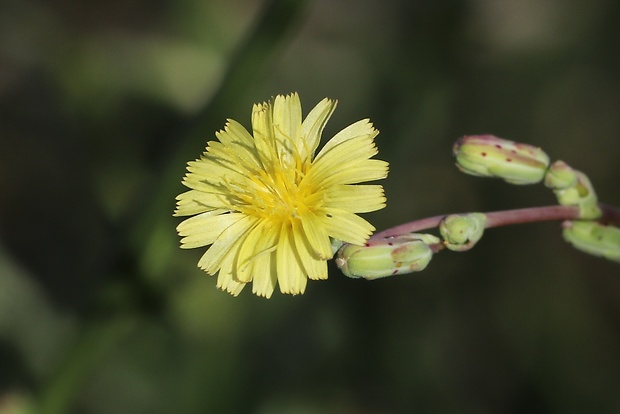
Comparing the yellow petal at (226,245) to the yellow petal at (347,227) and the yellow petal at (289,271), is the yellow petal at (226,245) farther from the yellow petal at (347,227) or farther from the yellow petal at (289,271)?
the yellow petal at (347,227)

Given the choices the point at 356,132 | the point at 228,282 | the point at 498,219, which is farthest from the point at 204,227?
the point at 498,219

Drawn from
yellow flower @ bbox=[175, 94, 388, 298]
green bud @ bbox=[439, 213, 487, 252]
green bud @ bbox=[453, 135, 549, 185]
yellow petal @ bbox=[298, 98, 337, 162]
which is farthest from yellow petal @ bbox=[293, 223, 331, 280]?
green bud @ bbox=[453, 135, 549, 185]

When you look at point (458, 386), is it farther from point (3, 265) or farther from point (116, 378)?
point (3, 265)

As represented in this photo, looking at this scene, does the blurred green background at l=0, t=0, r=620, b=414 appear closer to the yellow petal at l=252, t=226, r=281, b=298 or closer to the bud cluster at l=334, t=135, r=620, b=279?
the yellow petal at l=252, t=226, r=281, b=298

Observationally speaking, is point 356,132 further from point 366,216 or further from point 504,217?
point 366,216

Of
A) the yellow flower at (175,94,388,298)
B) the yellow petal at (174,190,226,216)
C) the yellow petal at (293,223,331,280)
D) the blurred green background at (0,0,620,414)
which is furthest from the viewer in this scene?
the blurred green background at (0,0,620,414)
